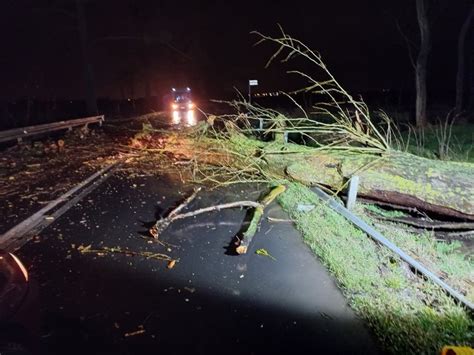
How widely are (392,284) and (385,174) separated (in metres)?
2.22

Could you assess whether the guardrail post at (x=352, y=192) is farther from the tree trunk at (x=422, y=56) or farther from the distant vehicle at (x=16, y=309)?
the tree trunk at (x=422, y=56)

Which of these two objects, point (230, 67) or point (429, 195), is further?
point (230, 67)

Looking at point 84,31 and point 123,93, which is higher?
point 84,31

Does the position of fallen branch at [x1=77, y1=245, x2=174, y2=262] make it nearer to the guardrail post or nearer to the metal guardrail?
the guardrail post

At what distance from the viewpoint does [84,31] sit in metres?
23.5

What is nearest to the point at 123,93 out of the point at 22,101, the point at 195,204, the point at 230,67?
the point at 22,101

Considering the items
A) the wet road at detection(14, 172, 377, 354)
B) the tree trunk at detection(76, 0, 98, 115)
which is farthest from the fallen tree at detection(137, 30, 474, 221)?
the tree trunk at detection(76, 0, 98, 115)

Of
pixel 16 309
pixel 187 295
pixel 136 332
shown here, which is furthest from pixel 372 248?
pixel 16 309

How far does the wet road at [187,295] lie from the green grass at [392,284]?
18cm

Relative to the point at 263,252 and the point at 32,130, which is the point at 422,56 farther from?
the point at 32,130

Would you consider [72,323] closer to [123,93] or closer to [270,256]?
[270,256]

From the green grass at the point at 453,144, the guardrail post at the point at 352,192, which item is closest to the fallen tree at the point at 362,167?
the guardrail post at the point at 352,192

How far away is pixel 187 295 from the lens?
3984 mm

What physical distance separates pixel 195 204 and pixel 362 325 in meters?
4.21
